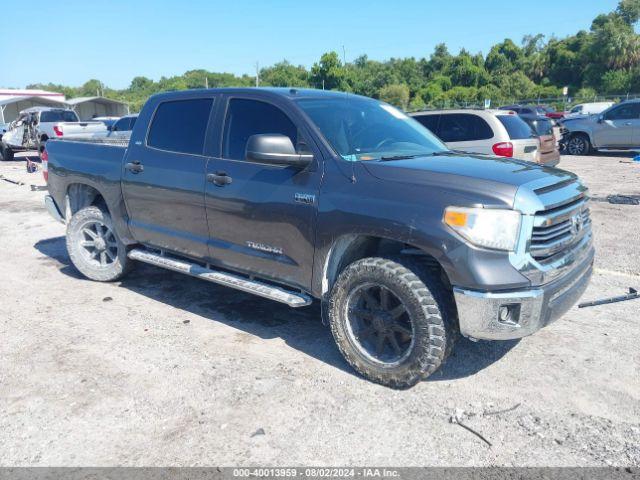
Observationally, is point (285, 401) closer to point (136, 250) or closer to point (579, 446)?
point (579, 446)

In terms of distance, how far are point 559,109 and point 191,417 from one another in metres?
46.4

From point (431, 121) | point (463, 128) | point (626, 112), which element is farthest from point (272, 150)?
point (626, 112)

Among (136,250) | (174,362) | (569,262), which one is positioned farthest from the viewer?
(136,250)

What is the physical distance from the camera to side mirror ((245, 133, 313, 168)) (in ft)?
11.7

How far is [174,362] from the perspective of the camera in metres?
3.94

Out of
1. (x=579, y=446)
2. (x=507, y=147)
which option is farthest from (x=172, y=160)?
(x=507, y=147)

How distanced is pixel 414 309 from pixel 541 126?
11.4 metres

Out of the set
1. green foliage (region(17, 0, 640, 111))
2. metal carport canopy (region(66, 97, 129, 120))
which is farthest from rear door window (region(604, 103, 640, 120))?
metal carport canopy (region(66, 97, 129, 120))

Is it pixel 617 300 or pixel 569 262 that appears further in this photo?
pixel 617 300

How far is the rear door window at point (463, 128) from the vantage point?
961cm

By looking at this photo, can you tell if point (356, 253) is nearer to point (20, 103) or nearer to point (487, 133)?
point (487, 133)

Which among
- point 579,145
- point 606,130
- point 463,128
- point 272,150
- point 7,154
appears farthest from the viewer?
point 7,154

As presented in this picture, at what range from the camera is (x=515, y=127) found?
976 cm

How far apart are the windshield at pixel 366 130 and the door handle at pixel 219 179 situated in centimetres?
81
